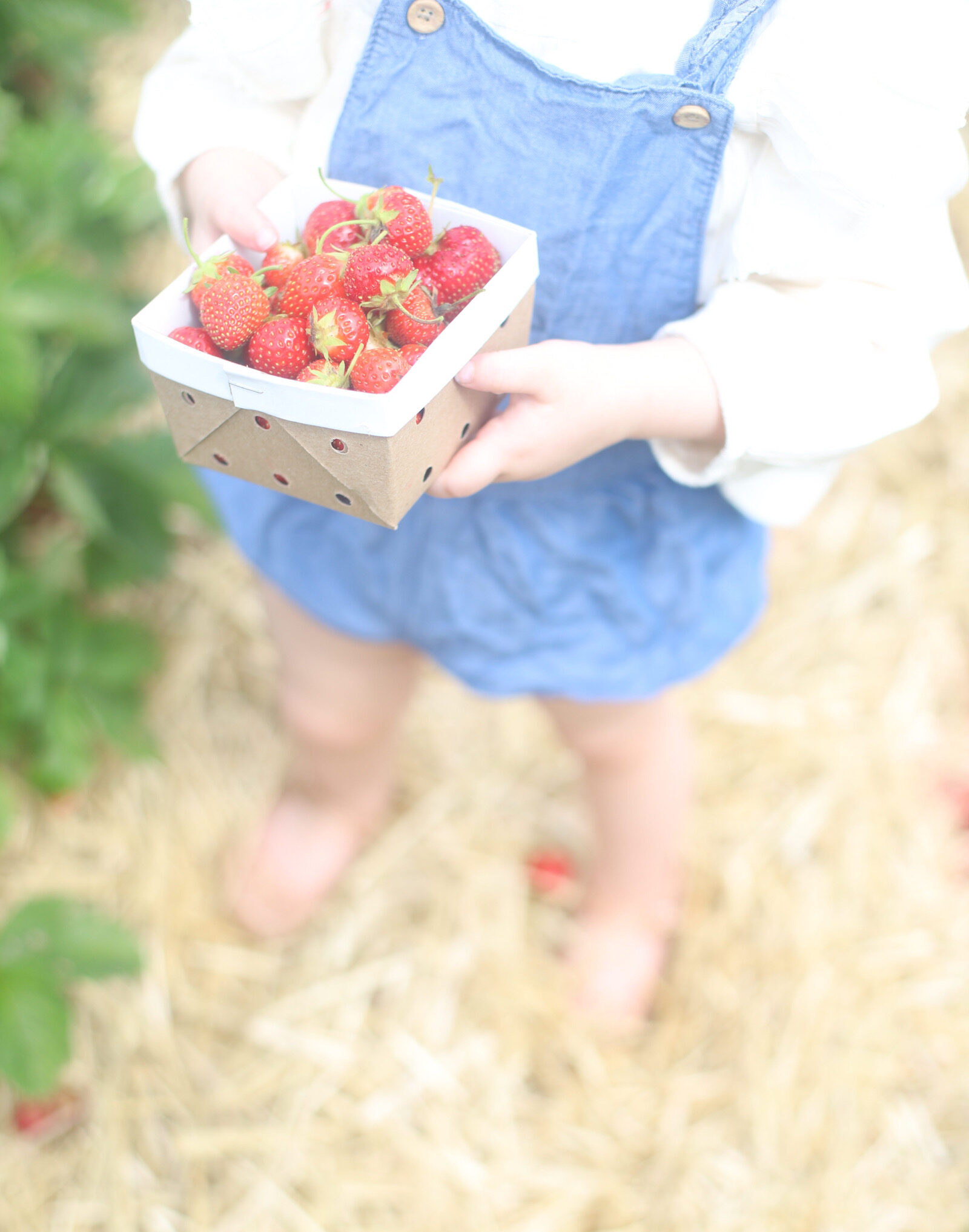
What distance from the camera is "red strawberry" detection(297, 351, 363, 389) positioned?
63 cm

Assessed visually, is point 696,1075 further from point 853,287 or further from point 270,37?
point 270,37

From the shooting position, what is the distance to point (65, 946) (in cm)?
117

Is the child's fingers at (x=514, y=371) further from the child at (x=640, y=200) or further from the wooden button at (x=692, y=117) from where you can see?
the wooden button at (x=692, y=117)

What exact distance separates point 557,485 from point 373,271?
336 millimetres

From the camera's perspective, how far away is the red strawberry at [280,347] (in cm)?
65

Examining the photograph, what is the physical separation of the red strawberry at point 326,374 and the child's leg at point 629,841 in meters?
0.57

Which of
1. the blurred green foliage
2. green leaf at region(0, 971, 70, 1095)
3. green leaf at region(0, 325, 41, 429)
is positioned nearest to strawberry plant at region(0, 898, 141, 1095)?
green leaf at region(0, 971, 70, 1095)

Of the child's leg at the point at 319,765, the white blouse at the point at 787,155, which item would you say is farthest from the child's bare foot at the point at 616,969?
the white blouse at the point at 787,155

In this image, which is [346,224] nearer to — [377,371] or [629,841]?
[377,371]

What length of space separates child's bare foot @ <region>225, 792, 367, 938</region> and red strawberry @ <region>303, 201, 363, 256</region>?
2.95ft

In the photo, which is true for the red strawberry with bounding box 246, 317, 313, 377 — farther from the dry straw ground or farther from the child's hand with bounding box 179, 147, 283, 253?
the dry straw ground

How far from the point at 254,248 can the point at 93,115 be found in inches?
62.8

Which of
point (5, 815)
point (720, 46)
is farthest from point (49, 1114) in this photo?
point (720, 46)

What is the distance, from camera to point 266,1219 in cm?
124
